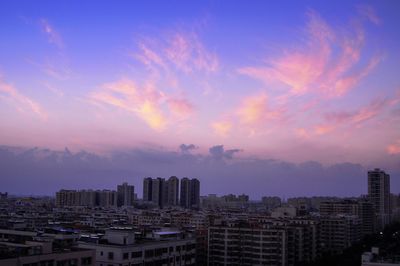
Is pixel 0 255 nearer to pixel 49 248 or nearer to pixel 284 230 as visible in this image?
pixel 49 248

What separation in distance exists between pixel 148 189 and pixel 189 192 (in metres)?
9.60

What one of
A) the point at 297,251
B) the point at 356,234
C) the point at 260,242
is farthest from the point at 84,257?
the point at 356,234

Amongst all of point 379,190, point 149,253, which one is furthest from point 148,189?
point 149,253

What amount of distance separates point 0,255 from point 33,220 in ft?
93.1

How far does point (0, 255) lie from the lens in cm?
1467

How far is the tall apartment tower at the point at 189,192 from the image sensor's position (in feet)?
340

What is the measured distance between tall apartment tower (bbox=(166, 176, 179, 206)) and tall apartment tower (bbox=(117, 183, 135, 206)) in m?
9.66

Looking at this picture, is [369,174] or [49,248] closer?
[49,248]

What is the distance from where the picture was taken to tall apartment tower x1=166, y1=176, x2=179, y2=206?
104 m

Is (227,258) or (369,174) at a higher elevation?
(369,174)

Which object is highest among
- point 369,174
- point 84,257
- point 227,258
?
point 369,174

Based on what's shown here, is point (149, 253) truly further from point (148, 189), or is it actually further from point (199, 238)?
point (148, 189)

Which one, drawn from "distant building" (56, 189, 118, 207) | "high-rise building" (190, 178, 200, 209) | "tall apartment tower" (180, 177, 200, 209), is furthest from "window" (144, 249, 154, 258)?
"high-rise building" (190, 178, 200, 209)

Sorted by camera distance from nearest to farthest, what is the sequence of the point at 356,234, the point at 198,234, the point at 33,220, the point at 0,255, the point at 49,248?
→ the point at 0,255 → the point at 49,248 → the point at 198,234 → the point at 33,220 → the point at 356,234
